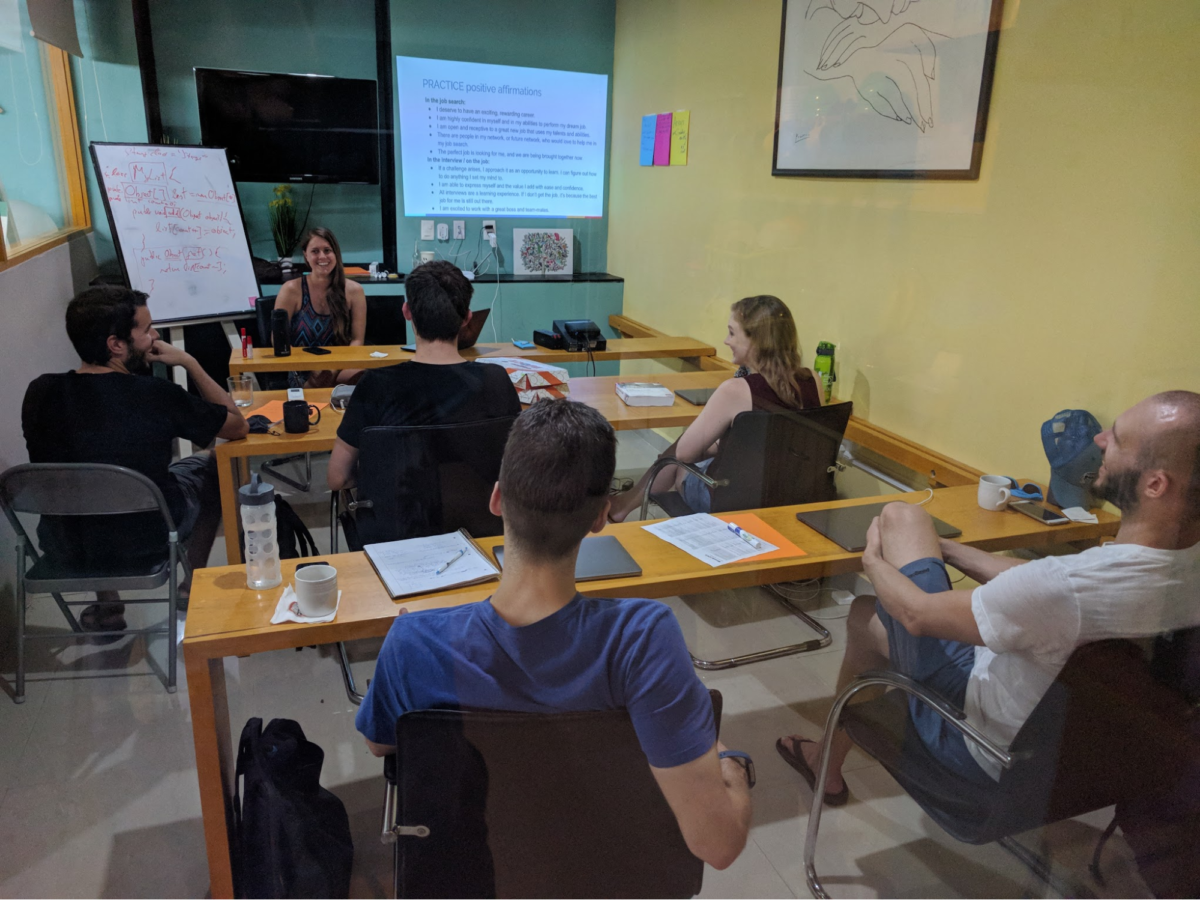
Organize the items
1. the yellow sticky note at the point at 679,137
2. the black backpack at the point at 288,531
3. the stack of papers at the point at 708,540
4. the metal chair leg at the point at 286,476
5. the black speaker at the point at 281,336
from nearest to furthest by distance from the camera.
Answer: the stack of papers at the point at 708,540, the black backpack at the point at 288,531, the yellow sticky note at the point at 679,137, the black speaker at the point at 281,336, the metal chair leg at the point at 286,476

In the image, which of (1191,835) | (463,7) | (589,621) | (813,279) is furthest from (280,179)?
(1191,835)

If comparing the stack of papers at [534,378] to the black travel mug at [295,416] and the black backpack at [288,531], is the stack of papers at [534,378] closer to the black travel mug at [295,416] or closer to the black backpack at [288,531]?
the black travel mug at [295,416]

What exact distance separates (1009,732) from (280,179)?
2.82 metres

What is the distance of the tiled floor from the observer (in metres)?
1.60

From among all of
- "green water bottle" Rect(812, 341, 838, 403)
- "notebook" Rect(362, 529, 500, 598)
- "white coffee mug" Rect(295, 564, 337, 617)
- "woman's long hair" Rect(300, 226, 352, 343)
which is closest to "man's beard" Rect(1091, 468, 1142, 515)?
"green water bottle" Rect(812, 341, 838, 403)

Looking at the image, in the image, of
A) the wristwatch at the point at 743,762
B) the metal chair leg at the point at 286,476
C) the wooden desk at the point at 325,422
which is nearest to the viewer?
the wristwatch at the point at 743,762

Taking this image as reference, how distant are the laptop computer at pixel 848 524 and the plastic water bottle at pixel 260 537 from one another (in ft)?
4.01

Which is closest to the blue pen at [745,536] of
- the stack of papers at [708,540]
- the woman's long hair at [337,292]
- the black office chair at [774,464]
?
the stack of papers at [708,540]

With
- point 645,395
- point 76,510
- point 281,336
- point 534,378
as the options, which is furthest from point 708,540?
point 281,336

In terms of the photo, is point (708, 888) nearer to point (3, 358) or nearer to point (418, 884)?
point (418, 884)

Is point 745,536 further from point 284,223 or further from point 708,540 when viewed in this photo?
point 284,223

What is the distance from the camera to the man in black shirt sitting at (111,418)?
1993 millimetres

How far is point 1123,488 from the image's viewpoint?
147cm

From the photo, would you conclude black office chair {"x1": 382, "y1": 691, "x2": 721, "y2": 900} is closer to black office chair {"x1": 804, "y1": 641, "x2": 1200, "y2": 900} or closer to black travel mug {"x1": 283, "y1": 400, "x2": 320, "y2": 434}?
black office chair {"x1": 804, "y1": 641, "x2": 1200, "y2": 900}
